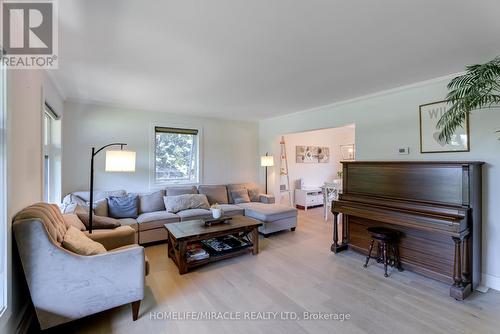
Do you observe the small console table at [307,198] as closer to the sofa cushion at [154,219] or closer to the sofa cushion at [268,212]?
the sofa cushion at [268,212]

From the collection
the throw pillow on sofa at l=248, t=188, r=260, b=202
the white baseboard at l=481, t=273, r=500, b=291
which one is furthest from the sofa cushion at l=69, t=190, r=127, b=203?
the white baseboard at l=481, t=273, r=500, b=291

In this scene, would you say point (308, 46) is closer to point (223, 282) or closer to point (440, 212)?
point (440, 212)

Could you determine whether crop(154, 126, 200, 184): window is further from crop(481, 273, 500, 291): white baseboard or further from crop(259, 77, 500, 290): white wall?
crop(481, 273, 500, 291): white baseboard

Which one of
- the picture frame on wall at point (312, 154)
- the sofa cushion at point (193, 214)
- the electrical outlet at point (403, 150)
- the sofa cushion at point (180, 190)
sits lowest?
the sofa cushion at point (193, 214)

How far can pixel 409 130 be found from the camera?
3.12 meters

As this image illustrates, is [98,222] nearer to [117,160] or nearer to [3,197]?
[117,160]

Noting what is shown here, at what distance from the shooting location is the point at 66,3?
1542 millimetres

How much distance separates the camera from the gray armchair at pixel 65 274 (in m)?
1.64

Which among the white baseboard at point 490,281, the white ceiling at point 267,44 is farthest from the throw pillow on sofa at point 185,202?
the white baseboard at point 490,281

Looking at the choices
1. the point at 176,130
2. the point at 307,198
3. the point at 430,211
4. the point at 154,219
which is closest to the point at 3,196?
the point at 154,219

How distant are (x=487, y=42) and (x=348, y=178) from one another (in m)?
2.03

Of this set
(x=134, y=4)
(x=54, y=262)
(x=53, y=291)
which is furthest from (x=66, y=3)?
(x=53, y=291)

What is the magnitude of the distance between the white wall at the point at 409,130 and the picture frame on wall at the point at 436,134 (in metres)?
0.06

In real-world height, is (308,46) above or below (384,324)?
above
